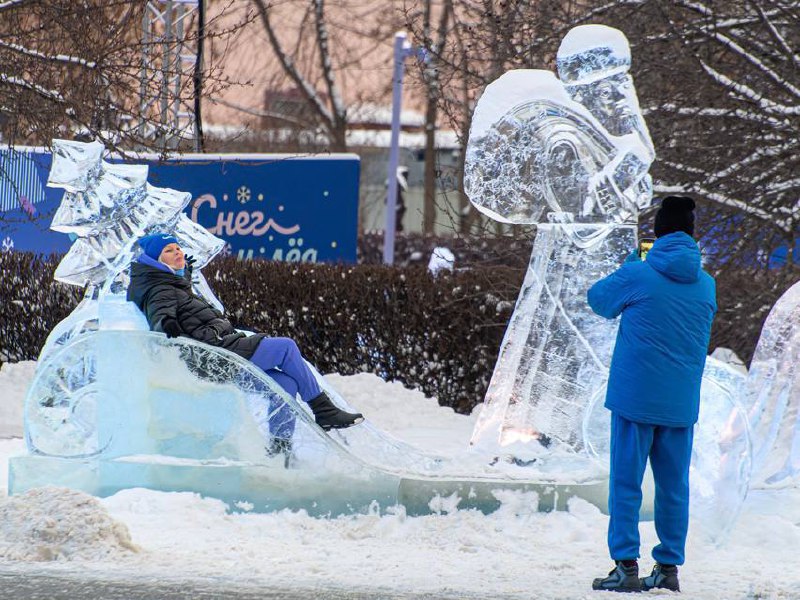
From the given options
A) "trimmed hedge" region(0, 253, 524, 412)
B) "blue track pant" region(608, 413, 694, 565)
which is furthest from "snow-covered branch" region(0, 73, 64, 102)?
"blue track pant" region(608, 413, 694, 565)

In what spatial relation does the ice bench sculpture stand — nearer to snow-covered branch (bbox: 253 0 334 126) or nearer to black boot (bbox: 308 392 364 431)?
black boot (bbox: 308 392 364 431)

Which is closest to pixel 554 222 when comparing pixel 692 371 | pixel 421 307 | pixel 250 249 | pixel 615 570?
pixel 692 371

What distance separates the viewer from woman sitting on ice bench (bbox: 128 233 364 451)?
702cm

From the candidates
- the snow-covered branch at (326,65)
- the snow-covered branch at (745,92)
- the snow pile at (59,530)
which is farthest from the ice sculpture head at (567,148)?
the snow-covered branch at (326,65)

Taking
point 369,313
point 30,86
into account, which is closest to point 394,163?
point 369,313

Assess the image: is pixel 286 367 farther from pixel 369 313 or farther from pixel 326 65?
pixel 326 65

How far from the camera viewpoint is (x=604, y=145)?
23.3 ft

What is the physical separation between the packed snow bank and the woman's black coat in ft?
9.35

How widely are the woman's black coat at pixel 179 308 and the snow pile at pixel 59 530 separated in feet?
3.94

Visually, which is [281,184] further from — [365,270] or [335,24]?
[335,24]

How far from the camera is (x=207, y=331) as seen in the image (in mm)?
7047

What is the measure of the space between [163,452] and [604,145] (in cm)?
291

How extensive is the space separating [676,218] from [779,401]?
2281 millimetres

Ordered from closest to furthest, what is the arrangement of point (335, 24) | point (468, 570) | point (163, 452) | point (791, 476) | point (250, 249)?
point (468, 570) → point (163, 452) → point (791, 476) → point (250, 249) → point (335, 24)
